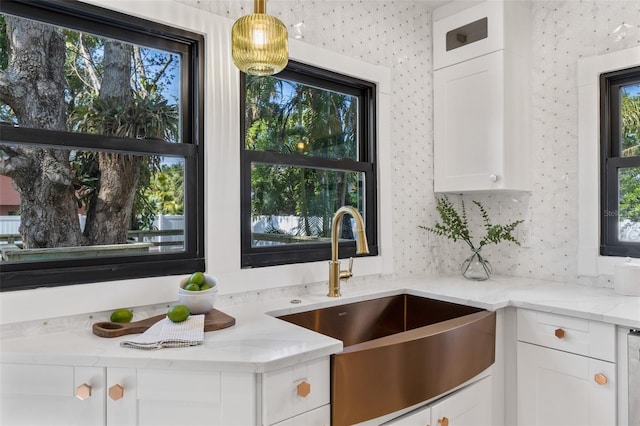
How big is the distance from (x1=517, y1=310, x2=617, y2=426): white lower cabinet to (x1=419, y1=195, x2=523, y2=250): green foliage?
0.61 meters

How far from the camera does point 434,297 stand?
2.09m

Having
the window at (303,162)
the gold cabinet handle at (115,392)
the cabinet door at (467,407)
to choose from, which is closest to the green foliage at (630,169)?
the cabinet door at (467,407)

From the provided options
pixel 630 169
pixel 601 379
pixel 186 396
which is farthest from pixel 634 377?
pixel 186 396

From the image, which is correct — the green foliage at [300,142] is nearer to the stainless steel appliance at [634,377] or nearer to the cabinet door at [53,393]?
the cabinet door at [53,393]

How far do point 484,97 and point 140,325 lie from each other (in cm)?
203

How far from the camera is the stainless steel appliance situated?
1.60 metres

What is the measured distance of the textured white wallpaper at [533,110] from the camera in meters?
2.23

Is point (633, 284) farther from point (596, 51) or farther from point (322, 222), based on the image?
point (322, 222)

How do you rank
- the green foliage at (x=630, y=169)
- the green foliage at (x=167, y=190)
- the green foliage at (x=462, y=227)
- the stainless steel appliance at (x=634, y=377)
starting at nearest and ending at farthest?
the stainless steel appliance at (x=634, y=377), the green foliage at (x=167, y=190), the green foliage at (x=630, y=169), the green foliage at (x=462, y=227)

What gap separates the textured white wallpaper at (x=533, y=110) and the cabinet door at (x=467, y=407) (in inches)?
33.1

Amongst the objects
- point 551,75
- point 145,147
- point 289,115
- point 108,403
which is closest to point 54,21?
point 145,147

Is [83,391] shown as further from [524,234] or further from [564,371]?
[524,234]

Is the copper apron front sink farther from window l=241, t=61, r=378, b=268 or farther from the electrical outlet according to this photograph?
the electrical outlet

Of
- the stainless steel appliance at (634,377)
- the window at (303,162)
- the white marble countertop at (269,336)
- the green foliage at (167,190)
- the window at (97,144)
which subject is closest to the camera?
the white marble countertop at (269,336)
